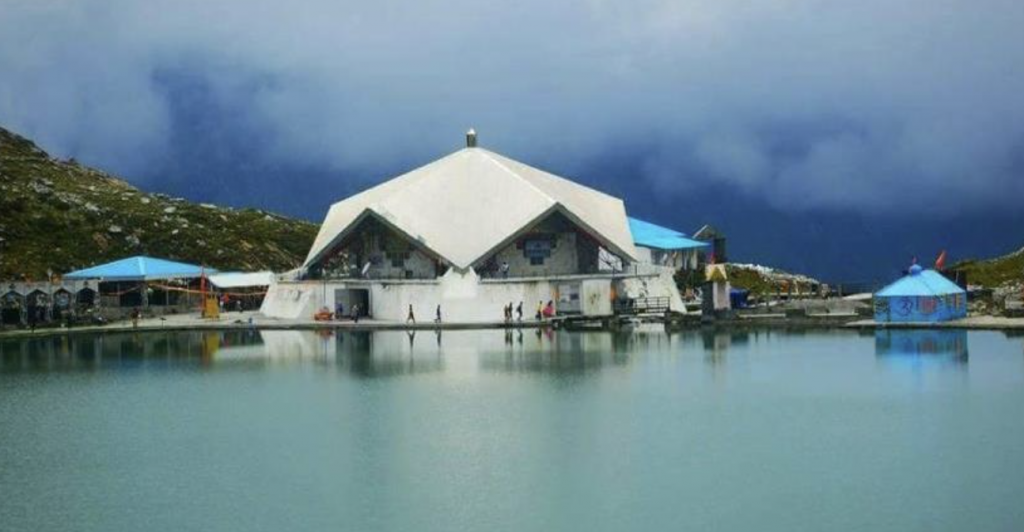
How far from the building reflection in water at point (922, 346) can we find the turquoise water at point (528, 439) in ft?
0.83

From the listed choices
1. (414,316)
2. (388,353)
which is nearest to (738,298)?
(414,316)

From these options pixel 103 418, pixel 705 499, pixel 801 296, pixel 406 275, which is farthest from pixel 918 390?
pixel 801 296

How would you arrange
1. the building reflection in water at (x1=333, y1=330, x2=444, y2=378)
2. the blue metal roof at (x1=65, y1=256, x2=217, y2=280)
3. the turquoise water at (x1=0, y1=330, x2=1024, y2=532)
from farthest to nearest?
the blue metal roof at (x1=65, y1=256, x2=217, y2=280)
the building reflection in water at (x1=333, y1=330, x2=444, y2=378)
the turquoise water at (x1=0, y1=330, x2=1024, y2=532)

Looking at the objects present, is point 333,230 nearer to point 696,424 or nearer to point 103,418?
point 103,418

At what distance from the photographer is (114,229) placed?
82562 mm

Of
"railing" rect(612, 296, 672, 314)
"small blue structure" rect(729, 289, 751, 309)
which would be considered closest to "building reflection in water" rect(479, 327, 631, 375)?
"railing" rect(612, 296, 672, 314)

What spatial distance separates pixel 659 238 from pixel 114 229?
34.7m

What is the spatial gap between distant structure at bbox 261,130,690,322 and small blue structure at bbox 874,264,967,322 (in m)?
9.52

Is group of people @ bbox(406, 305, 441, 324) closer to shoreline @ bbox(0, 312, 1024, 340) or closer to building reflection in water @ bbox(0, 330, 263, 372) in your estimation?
shoreline @ bbox(0, 312, 1024, 340)

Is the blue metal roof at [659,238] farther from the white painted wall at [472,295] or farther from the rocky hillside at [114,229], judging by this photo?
the rocky hillside at [114,229]

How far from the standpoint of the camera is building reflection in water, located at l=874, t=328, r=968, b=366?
37.8m

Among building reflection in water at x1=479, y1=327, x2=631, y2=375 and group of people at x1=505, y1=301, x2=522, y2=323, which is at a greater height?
group of people at x1=505, y1=301, x2=522, y2=323

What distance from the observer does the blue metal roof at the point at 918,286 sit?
1870 inches

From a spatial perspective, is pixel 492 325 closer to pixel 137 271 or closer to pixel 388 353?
pixel 388 353
